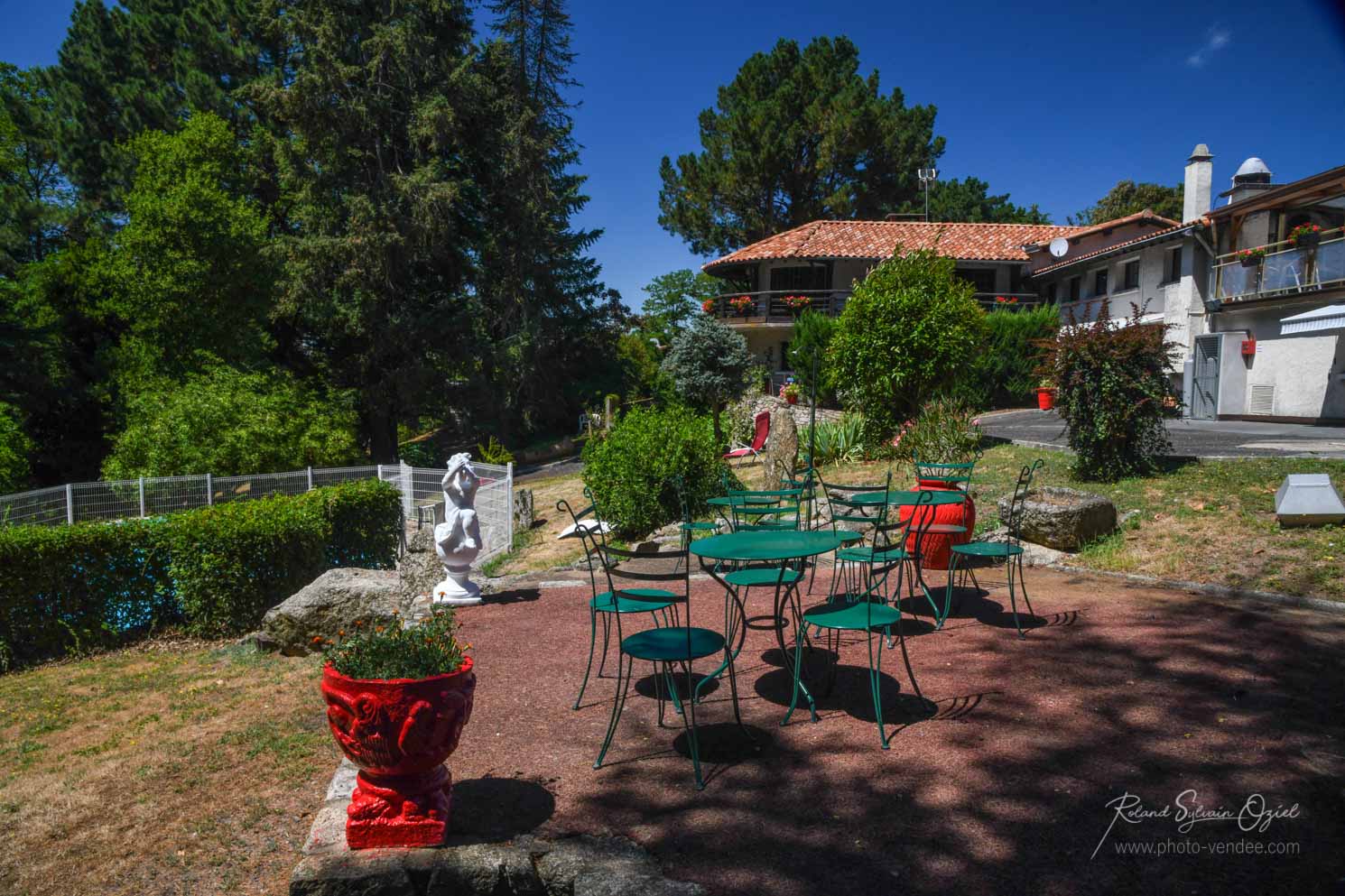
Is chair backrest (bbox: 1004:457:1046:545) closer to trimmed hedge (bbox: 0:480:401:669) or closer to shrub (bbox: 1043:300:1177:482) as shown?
shrub (bbox: 1043:300:1177:482)

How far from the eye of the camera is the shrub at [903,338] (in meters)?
13.2

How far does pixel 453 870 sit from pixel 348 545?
754 centimetres

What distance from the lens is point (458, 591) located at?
7531mm

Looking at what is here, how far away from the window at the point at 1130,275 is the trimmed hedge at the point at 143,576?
78.3 feet

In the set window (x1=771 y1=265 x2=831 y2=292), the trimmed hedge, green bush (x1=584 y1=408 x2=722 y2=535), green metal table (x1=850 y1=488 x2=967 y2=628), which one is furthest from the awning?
the trimmed hedge

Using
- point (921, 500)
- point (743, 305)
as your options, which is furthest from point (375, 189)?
point (921, 500)

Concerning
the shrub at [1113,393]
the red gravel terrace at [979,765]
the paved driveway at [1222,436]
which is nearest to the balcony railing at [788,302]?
the paved driveway at [1222,436]

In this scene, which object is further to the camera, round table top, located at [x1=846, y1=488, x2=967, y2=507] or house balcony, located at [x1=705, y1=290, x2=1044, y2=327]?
house balcony, located at [x1=705, y1=290, x2=1044, y2=327]

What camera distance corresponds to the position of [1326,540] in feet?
22.0

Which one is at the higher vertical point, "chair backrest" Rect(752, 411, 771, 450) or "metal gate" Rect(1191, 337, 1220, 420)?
"metal gate" Rect(1191, 337, 1220, 420)

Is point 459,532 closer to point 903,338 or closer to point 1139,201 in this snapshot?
point 903,338

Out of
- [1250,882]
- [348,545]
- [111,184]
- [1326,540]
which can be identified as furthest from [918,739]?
[111,184]

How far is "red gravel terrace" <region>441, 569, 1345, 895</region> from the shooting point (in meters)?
2.80

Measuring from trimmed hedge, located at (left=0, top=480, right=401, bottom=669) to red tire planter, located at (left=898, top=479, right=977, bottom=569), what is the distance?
254 inches
